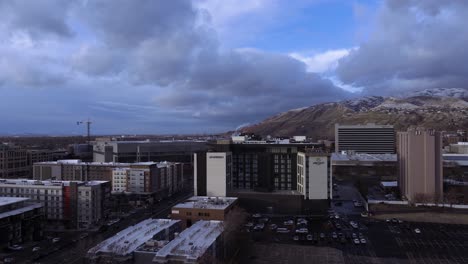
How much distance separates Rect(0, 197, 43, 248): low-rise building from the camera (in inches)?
754

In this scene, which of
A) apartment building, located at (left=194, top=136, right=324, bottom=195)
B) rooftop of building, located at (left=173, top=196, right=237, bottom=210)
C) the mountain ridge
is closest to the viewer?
rooftop of building, located at (left=173, top=196, right=237, bottom=210)

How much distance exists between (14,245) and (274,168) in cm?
1783

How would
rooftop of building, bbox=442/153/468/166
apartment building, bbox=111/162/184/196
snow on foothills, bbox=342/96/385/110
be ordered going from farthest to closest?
snow on foothills, bbox=342/96/385/110 → rooftop of building, bbox=442/153/468/166 → apartment building, bbox=111/162/184/196

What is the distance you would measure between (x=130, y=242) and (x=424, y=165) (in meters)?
22.1

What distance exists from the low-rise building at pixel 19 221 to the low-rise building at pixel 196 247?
8.72m

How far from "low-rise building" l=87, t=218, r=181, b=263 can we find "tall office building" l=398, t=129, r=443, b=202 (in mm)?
18289

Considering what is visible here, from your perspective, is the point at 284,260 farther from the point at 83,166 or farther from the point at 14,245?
the point at 83,166

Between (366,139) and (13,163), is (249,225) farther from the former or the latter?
(366,139)

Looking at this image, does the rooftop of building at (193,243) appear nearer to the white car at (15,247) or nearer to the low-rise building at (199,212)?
the low-rise building at (199,212)

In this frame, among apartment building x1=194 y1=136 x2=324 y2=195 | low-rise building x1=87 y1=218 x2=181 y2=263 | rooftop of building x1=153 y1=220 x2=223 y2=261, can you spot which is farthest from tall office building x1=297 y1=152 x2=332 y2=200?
low-rise building x1=87 y1=218 x2=181 y2=263

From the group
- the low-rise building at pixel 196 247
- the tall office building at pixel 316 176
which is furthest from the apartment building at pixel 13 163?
the low-rise building at pixel 196 247

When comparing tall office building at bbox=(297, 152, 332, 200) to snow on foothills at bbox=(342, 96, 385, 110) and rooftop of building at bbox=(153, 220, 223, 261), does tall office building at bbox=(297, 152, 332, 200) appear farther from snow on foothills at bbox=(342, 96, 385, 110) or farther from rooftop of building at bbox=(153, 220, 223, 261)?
A: snow on foothills at bbox=(342, 96, 385, 110)

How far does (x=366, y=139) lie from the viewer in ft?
217

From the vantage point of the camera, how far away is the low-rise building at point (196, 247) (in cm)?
1402
